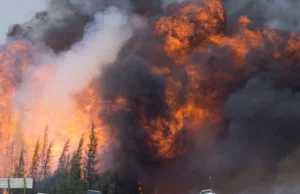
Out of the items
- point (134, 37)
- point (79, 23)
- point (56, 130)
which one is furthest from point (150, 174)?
point (79, 23)

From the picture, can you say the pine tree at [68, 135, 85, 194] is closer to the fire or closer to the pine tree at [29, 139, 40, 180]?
the fire

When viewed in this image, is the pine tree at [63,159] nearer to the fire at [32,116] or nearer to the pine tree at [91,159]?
the fire at [32,116]

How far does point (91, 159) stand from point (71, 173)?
470 cm

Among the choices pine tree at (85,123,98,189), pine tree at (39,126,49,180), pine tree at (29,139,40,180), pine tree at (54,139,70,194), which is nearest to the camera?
pine tree at (85,123,98,189)

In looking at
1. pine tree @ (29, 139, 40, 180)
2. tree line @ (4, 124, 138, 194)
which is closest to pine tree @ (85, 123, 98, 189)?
tree line @ (4, 124, 138, 194)

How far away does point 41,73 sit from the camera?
94812mm

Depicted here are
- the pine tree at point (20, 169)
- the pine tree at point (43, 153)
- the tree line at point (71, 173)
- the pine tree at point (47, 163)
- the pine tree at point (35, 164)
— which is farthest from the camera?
the pine tree at point (20, 169)

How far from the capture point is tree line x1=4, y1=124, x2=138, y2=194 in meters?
88.9

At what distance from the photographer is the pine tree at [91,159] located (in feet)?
290

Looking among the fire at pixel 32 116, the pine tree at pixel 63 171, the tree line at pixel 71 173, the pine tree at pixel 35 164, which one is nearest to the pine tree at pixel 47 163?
the tree line at pixel 71 173

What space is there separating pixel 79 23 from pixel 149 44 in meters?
18.0

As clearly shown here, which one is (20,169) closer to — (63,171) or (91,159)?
(63,171)

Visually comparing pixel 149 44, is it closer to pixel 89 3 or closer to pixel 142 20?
pixel 142 20

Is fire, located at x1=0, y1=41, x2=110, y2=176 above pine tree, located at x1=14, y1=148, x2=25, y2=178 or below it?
above
